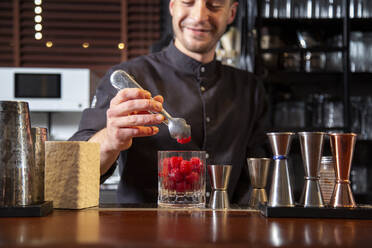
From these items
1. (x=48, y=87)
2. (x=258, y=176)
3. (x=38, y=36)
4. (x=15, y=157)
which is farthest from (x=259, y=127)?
(x=38, y=36)

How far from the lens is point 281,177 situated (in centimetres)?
96

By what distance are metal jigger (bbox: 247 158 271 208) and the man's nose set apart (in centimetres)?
69

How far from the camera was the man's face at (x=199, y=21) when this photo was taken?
165 cm

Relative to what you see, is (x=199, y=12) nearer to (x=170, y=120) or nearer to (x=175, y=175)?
(x=170, y=120)

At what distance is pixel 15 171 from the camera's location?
0.91 metres

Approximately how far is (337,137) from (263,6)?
2424 mm

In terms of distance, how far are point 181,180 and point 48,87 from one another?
105 inches

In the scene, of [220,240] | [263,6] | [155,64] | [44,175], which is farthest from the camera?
[263,6]

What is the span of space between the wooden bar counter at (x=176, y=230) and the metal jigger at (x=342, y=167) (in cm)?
6

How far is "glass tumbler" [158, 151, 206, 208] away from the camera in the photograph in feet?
3.57

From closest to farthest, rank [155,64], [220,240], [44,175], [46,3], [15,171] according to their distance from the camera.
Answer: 1. [220,240]
2. [15,171]
3. [44,175]
4. [155,64]
5. [46,3]

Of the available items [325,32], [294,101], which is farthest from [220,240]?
[325,32]

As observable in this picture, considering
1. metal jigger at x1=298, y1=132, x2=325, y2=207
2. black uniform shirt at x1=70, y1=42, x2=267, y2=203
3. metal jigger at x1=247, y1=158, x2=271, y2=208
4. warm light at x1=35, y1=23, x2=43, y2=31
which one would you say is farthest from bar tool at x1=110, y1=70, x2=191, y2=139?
warm light at x1=35, y1=23, x2=43, y2=31

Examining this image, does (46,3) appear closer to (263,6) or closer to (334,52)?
(263,6)
